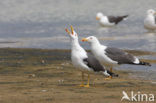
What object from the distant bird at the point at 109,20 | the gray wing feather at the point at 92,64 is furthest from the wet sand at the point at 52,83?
the distant bird at the point at 109,20

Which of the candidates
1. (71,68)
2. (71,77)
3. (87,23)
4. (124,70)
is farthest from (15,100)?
(87,23)

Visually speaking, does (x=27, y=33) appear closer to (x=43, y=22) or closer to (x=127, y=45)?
(x=43, y=22)

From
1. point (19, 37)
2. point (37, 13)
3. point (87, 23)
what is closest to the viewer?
point (19, 37)

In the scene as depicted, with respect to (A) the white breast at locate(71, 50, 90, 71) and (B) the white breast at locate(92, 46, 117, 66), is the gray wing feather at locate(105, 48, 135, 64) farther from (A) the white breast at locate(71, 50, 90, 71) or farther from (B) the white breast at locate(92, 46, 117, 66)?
(A) the white breast at locate(71, 50, 90, 71)

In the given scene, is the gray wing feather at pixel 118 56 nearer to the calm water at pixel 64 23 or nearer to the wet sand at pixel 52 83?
the wet sand at pixel 52 83

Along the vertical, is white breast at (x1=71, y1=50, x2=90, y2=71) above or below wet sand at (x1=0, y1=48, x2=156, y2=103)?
above

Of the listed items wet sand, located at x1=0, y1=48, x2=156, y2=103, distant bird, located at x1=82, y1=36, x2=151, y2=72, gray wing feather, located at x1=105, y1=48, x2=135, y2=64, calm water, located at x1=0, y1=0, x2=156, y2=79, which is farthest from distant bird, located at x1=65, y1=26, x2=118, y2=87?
calm water, located at x1=0, y1=0, x2=156, y2=79

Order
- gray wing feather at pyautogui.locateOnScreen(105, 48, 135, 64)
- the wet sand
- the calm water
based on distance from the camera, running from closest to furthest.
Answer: the wet sand, gray wing feather at pyautogui.locateOnScreen(105, 48, 135, 64), the calm water

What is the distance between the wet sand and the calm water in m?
2.59

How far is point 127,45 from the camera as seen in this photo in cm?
1755

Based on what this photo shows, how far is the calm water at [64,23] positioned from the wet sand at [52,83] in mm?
2587

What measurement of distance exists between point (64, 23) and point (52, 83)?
14430mm

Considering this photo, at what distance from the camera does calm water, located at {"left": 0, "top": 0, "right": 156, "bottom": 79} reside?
18.2 meters

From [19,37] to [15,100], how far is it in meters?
12.7
